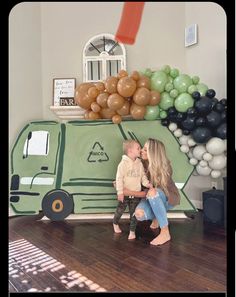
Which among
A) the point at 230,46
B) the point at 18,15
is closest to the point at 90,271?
the point at 230,46

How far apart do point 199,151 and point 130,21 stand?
146 centimetres

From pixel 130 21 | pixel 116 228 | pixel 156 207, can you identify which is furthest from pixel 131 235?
pixel 130 21

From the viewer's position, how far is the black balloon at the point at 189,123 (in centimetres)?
167

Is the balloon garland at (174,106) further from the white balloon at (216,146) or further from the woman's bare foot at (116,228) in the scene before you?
the woman's bare foot at (116,228)

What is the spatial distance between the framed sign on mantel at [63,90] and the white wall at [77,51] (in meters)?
0.06

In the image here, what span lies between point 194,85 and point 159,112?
1.02 feet

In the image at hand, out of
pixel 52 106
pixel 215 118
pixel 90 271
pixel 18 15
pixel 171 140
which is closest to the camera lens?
pixel 90 271

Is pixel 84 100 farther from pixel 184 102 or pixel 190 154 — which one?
pixel 190 154

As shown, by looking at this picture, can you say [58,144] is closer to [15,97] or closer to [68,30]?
[15,97]

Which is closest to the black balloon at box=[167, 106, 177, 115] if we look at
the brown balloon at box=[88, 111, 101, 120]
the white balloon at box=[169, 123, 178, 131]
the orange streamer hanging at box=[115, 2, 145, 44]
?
the white balloon at box=[169, 123, 178, 131]

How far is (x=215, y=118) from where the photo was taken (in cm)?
160

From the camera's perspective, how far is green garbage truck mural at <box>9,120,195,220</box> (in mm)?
1882

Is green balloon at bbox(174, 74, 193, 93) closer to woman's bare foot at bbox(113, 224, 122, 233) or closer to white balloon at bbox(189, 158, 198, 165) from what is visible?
white balloon at bbox(189, 158, 198, 165)

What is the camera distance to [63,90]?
2.27 meters
